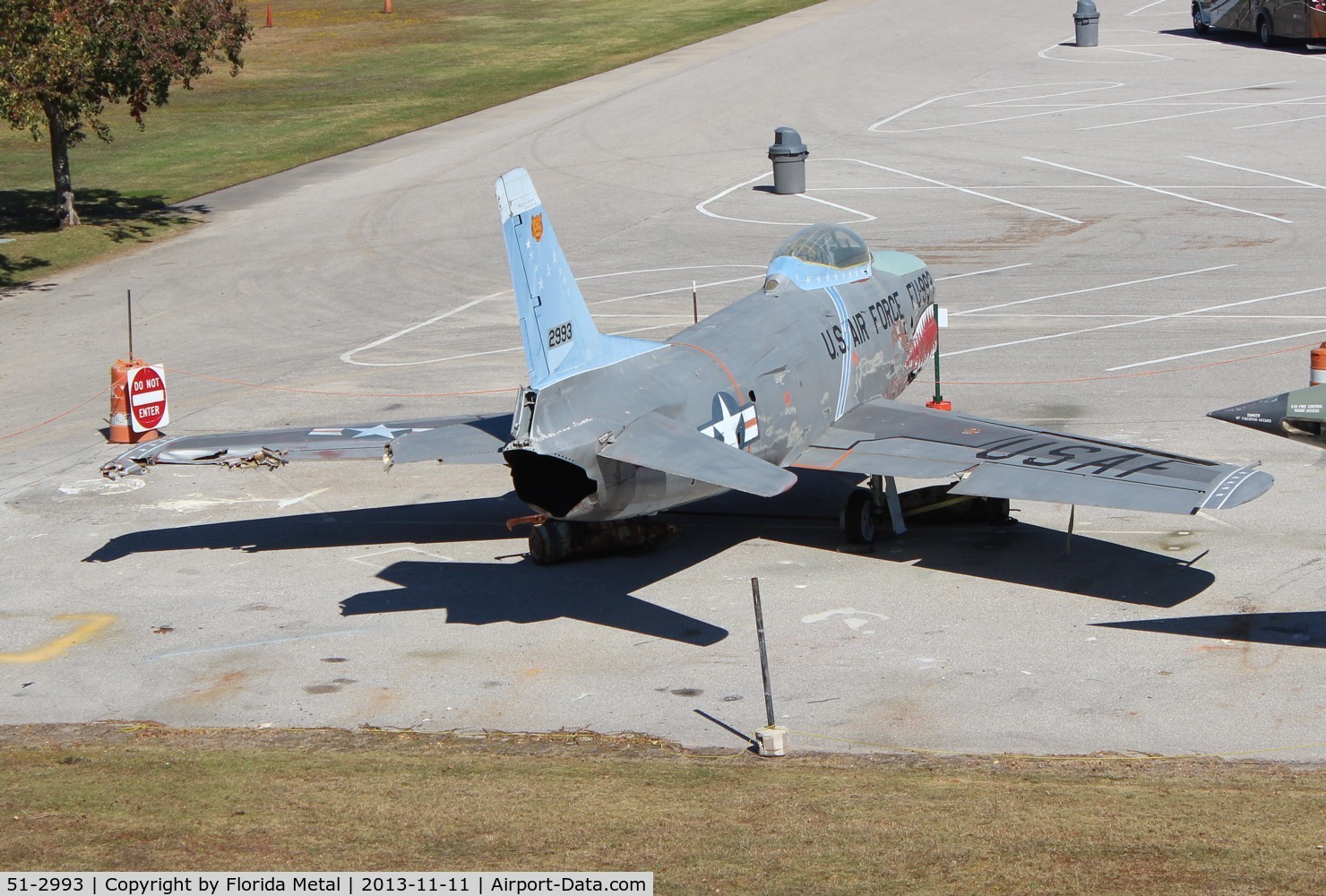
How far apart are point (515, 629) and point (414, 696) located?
2.03 m

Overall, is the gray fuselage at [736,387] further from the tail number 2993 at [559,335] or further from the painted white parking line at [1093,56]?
the painted white parking line at [1093,56]

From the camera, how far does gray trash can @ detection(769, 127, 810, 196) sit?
138ft

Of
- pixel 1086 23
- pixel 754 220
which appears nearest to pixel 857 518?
pixel 754 220

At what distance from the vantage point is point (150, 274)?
126ft

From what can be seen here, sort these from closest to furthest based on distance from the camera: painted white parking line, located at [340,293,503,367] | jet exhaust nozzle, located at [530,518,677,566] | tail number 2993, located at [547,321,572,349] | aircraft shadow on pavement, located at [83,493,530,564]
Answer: tail number 2993, located at [547,321,572,349]
jet exhaust nozzle, located at [530,518,677,566]
aircraft shadow on pavement, located at [83,493,530,564]
painted white parking line, located at [340,293,503,367]

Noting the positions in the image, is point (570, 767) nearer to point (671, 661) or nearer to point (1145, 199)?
point (671, 661)

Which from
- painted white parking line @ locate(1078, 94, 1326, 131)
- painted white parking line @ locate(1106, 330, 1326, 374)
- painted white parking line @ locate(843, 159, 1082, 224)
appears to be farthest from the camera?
painted white parking line @ locate(1078, 94, 1326, 131)

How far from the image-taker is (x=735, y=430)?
60.1ft

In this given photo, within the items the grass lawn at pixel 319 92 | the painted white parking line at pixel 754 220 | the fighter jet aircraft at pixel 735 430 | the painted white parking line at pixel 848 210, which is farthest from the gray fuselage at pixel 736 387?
the grass lawn at pixel 319 92

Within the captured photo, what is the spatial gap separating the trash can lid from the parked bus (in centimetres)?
2662

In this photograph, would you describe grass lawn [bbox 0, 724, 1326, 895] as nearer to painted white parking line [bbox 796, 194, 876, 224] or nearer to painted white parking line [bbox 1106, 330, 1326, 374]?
painted white parking line [bbox 1106, 330, 1326, 374]

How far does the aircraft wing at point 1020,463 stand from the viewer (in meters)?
16.4

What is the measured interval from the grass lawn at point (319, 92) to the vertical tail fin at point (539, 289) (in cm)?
2633

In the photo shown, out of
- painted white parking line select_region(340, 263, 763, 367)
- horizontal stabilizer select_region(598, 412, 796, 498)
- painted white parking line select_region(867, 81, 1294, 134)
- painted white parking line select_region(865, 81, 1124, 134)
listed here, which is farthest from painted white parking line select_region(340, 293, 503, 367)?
painted white parking line select_region(865, 81, 1124, 134)
